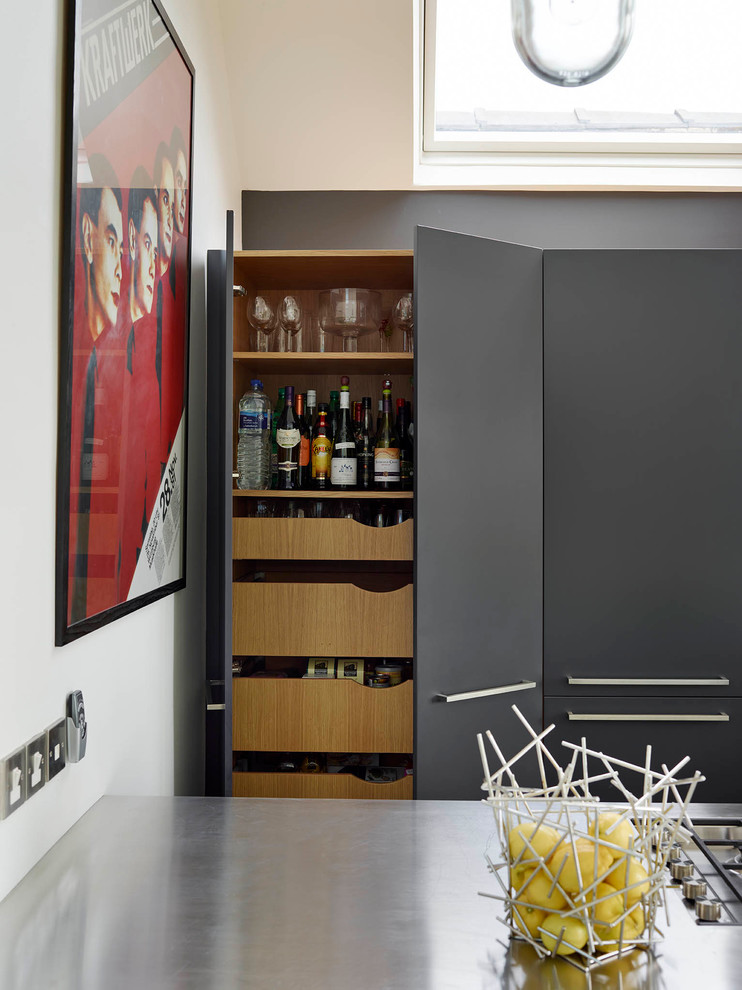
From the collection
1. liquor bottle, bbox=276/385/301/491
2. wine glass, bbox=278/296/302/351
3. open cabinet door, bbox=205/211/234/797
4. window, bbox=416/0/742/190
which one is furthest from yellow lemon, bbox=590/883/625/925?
window, bbox=416/0/742/190

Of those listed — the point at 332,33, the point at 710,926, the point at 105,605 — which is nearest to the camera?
the point at 710,926

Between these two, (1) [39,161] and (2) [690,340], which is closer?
(1) [39,161]

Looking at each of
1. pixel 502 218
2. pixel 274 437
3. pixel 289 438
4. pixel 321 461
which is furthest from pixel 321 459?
pixel 502 218

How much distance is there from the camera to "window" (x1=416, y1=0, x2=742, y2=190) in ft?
8.50

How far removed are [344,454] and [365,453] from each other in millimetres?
74

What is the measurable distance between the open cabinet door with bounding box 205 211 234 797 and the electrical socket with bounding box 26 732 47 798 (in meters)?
0.68

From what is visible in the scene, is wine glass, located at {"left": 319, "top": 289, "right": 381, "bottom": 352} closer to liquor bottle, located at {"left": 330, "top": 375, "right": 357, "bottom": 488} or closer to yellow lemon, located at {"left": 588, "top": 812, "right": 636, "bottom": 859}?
liquor bottle, located at {"left": 330, "top": 375, "right": 357, "bottom": 488}

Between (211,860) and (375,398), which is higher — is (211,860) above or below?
below

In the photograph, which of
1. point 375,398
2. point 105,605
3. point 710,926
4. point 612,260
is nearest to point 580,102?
point 612,260

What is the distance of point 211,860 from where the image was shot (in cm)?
117

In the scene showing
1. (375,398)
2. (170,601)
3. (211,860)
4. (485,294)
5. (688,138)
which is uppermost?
(688,138)

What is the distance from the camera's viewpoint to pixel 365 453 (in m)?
2.33

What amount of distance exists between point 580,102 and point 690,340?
39.1 inches

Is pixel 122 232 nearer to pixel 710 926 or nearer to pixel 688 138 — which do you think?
pixel 710 926
